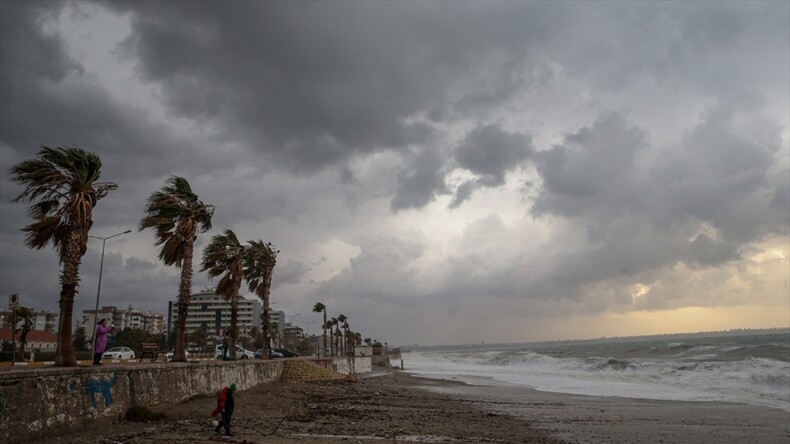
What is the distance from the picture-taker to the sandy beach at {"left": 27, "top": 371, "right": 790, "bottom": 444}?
43.4ft

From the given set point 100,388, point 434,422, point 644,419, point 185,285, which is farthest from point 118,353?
point 644,419

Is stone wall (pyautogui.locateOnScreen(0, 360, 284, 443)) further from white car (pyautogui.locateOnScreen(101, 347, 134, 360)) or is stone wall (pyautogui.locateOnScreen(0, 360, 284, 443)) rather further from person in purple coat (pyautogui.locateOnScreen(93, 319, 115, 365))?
white car (pyautogui.locateOnScreen(101, 347, 134, 360))

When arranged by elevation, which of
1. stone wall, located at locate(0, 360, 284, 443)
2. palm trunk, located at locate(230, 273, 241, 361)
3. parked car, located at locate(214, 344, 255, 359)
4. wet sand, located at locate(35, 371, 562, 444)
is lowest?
wet sand, located at locate(35, 371, 562, 444)

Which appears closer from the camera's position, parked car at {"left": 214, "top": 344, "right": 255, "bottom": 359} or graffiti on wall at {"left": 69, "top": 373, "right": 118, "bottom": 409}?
graffiti on wall at {"left": 69, "top": 373, "right": 118, "bottom": 409}

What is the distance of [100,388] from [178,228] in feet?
45.6

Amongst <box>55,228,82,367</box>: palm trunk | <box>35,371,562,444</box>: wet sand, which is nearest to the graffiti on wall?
<box>35,371,562,444</box>: wet sand

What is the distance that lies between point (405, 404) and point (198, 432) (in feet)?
47.0

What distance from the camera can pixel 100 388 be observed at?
1295 cm

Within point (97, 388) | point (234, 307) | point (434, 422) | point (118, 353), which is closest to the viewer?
point (97, 388)

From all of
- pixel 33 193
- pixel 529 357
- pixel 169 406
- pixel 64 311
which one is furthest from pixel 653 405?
pixel 529 357

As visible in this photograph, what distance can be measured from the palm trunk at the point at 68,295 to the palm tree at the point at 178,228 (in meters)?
9.37

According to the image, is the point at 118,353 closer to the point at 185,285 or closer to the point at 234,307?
the point at 234,307

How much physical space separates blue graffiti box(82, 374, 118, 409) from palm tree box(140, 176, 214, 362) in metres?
11.9

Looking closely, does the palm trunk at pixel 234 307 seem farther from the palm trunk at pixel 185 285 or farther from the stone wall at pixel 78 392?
the stone wall at pixel 78 392
